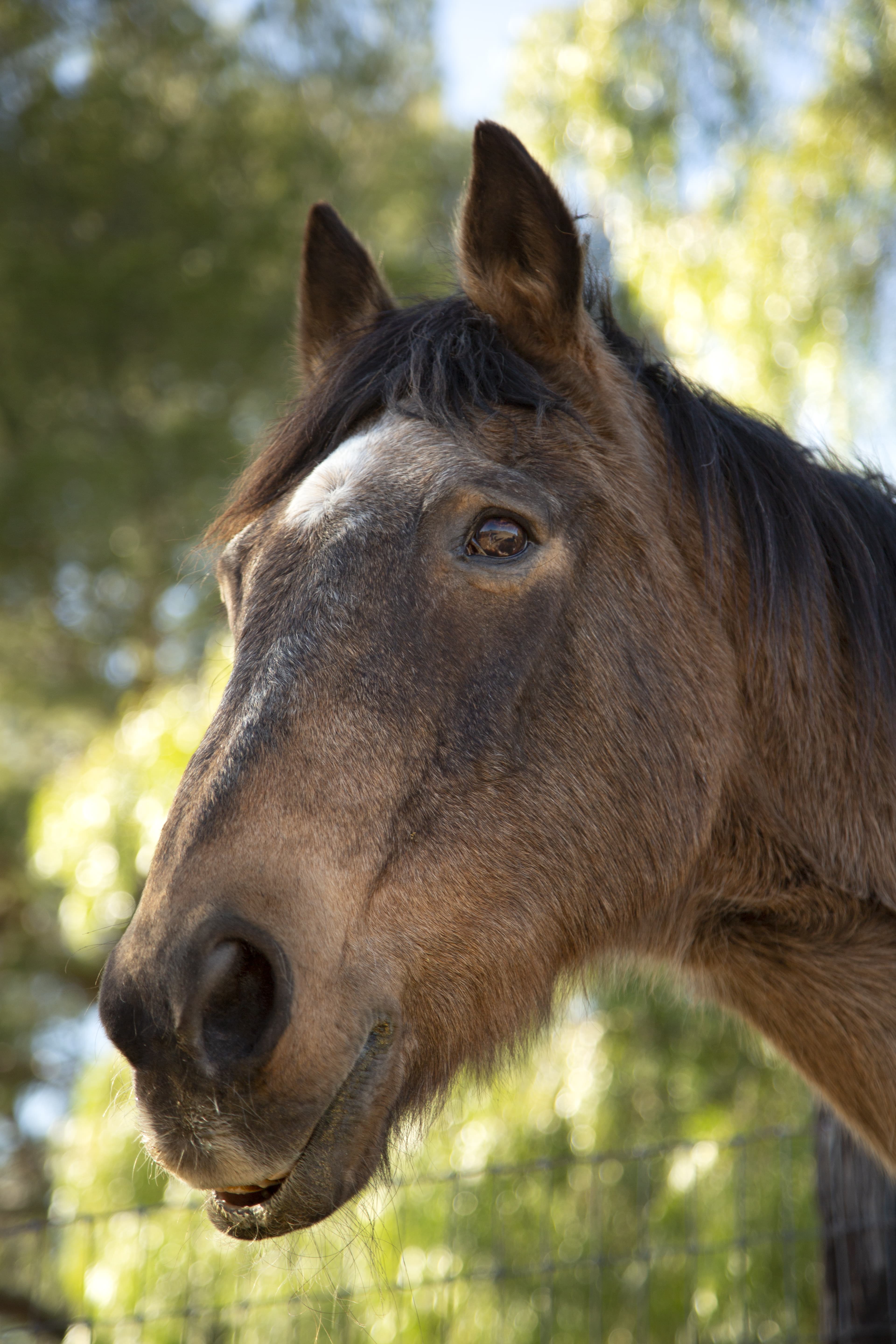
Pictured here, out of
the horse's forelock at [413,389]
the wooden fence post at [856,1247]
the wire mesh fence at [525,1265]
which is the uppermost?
the horse's forelock at [413,389]

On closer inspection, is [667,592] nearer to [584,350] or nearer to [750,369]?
[584,350]

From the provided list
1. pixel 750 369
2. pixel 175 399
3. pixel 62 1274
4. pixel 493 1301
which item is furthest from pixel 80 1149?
pixel 175 399

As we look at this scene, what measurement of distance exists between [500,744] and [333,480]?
26.5 inches

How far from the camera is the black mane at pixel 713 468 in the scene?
Answer: 2.49 meters

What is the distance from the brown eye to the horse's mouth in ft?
3.14

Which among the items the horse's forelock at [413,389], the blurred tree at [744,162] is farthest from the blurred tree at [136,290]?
the horse's forelock at [413,389]

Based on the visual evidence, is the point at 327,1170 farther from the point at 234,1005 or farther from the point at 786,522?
the point at 786,522

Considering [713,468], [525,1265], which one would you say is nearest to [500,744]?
[713,468]

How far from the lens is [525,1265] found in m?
5.25

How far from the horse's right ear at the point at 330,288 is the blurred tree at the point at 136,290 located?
638cm

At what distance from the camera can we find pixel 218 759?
1.93 m

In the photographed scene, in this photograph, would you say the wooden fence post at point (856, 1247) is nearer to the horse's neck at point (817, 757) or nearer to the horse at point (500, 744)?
the horse at point (500, 744)

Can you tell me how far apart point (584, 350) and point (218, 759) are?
4.51 ft

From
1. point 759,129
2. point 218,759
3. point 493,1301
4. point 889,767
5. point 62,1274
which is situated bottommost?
point 62,1274
